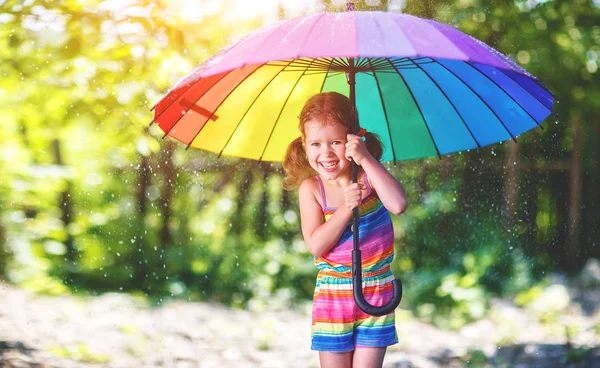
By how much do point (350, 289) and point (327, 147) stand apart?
39 centimetres

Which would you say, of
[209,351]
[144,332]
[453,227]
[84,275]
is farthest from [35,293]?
[453,227]

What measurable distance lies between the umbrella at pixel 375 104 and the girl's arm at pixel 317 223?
49 mm

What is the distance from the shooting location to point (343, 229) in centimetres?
193

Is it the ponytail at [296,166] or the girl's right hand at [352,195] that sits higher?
the ponytail at [296,166]

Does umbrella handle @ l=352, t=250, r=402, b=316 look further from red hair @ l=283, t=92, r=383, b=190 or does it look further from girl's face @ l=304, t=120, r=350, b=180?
red hair @ l=283, t=92, r=383, b=190

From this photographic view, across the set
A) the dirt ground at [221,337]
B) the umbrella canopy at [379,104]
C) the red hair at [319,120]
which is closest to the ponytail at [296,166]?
the red hair at [319,120]

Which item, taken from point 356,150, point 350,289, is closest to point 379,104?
point 356,150

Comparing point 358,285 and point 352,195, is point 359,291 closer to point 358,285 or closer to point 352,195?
point 358,285

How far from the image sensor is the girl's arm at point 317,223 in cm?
192

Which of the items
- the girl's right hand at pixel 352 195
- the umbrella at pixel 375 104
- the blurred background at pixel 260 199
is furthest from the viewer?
the blurred background at pixel 260 199

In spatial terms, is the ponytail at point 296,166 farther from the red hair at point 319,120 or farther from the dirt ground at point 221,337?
the dirt ground at point 221,337

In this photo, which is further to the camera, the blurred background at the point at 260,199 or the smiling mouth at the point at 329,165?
the blurred background at the point at 260,199

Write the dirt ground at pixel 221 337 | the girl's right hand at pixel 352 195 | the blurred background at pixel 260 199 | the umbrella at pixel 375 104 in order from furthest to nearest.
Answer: the blurred background at pixel 260 199 → the dirt ground at pixel 221 337 → the umbrella at pixel 375 104 → the girl's right hand at pixel 352 195

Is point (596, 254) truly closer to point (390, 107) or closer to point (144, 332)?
point (144, 332)
